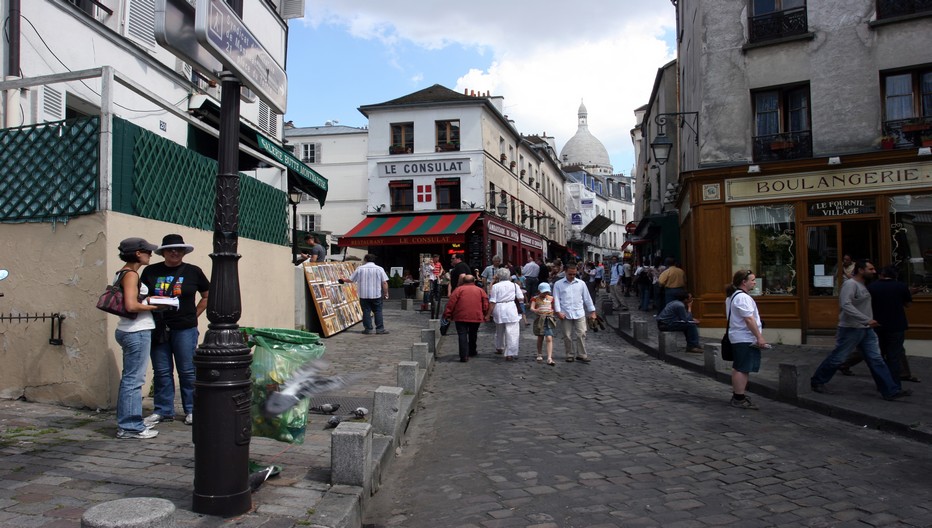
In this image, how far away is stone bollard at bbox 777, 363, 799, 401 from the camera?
8.09 m

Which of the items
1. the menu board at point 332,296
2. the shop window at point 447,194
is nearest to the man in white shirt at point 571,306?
the menu board at point 332,296

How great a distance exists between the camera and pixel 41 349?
6.58 m

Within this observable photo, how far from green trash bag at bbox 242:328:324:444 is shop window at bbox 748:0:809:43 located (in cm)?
1312

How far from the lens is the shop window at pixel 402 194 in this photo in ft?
Answer: 110

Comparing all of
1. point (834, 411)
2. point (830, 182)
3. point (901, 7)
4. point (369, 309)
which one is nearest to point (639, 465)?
point (834, 411)

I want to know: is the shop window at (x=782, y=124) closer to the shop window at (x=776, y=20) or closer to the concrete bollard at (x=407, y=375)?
the shop window at (x=776, y=20)

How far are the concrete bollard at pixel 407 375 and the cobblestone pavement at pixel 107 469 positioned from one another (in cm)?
111

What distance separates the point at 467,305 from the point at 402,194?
2286 centimetres

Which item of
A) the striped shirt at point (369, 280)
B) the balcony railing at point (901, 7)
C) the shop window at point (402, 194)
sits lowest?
the striped shirt at point (369, 280)

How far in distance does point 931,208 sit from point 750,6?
17.9 feet

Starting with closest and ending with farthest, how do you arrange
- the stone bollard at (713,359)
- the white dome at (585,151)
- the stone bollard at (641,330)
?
the stone bollard at (713,359) < the stone bollard at (641,330) < the white dome at (585,151)

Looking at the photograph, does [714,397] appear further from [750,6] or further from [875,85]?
[750,6]

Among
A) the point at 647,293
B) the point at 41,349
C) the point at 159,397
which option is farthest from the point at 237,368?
the point at 647,293

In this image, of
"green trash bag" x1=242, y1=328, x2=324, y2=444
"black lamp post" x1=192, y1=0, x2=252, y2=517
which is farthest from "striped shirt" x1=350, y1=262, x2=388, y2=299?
"black lamp post" x1=192, y1=0, x2=252, y2=517
